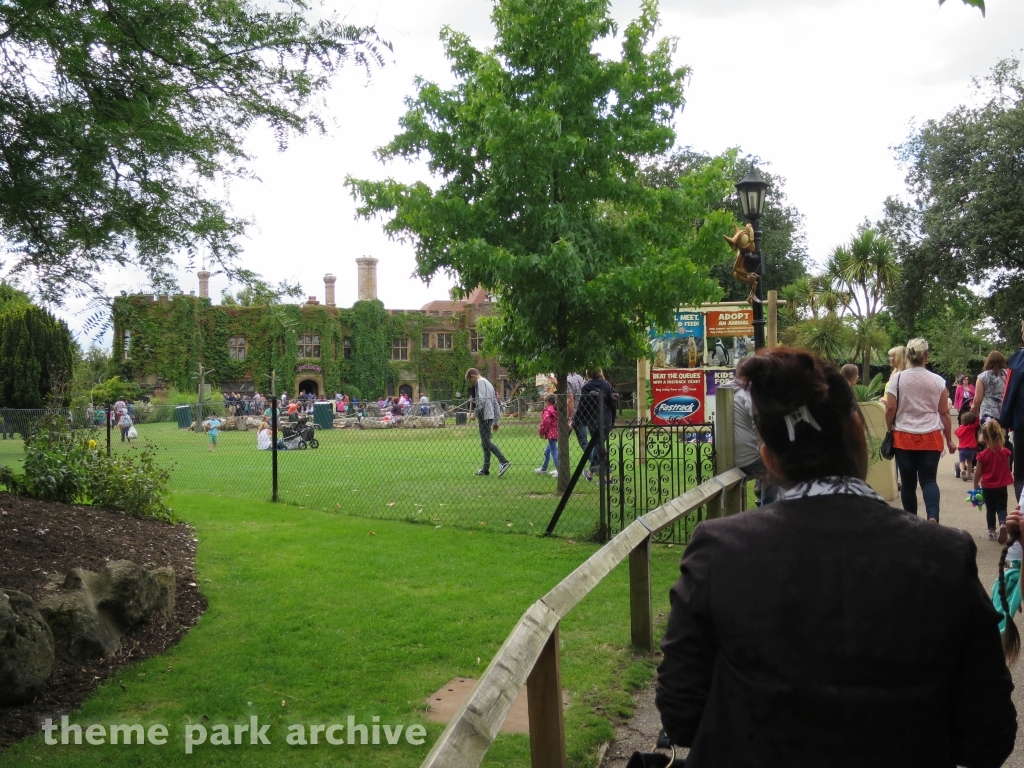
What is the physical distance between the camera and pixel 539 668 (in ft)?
10.00

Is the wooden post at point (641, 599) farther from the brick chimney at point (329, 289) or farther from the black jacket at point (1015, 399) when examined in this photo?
the brick chimney at point (329, 289)

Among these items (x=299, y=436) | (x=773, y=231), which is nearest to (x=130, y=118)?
(x=299, y=436)

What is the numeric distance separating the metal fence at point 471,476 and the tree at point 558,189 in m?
1.58

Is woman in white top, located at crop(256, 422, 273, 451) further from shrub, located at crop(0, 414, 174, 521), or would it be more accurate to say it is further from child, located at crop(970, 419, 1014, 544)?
child, located at crop(970, 419, 1014, 544)

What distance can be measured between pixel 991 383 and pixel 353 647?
29.7 feet

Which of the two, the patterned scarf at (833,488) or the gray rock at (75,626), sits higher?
the patterned scarf at (833,488)

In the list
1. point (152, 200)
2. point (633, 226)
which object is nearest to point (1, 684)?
point (152, 200)

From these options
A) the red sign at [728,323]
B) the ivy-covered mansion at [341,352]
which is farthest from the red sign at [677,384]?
the ivy-covered mansion at [341,352]

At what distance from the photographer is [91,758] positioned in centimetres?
394

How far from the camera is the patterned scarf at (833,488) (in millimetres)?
1763

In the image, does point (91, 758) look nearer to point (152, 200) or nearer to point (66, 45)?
point (152, 200)

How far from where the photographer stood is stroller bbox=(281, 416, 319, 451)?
23688mm

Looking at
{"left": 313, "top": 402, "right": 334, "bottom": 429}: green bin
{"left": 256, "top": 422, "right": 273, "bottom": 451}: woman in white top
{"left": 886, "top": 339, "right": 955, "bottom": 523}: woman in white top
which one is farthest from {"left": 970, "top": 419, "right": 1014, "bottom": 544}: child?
{"left": 313, "top": 402, "right": 334, "bottom": 429}: green bin

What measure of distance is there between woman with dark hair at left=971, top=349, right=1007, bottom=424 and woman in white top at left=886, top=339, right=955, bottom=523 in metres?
3.01
